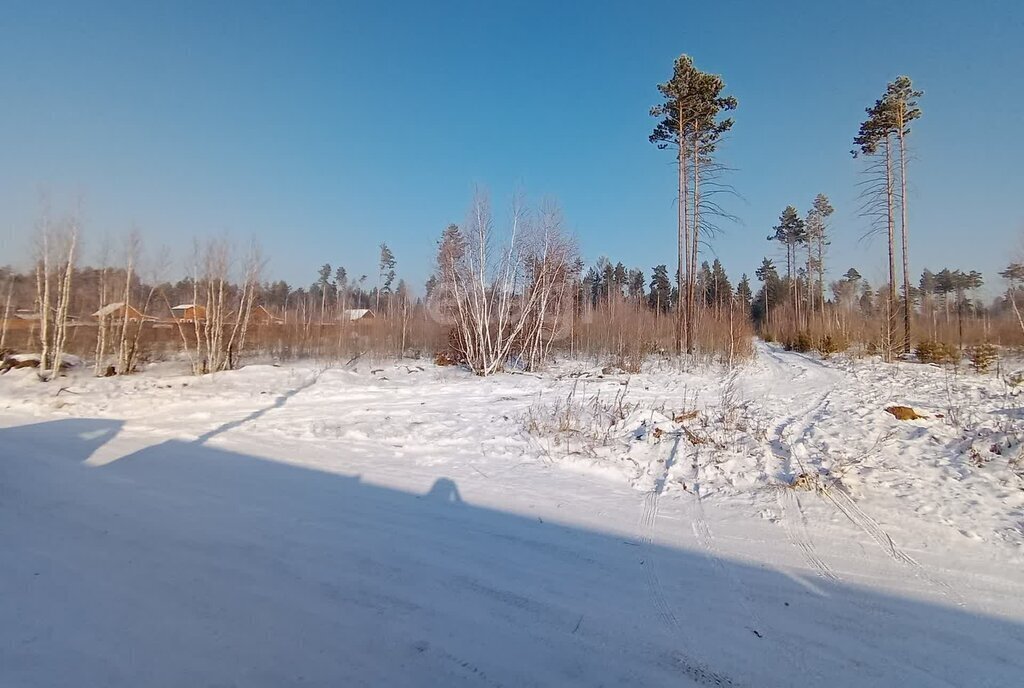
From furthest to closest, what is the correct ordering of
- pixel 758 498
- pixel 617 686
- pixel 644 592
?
pixel 758 498, pixel 644 592, pixel 617 686

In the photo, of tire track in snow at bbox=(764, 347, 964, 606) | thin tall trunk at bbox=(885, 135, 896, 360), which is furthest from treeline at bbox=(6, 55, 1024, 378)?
tire track in snow at bbox=(764, 347, 964, 606)

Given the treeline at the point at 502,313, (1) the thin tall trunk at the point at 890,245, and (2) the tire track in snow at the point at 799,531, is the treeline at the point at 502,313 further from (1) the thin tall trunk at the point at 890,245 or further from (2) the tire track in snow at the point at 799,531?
(2) the tire track in snow at the point at 799,531

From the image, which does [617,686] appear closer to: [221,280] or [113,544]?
[113,544]

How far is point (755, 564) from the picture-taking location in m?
3.59

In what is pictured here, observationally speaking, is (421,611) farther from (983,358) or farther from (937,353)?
(937,353)

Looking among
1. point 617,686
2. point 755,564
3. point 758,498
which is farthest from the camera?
point 758,498

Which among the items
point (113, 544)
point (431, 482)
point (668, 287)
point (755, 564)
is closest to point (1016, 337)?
point (755, 564)

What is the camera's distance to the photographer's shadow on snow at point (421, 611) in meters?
2.37

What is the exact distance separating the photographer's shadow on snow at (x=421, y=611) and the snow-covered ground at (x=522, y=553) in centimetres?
2

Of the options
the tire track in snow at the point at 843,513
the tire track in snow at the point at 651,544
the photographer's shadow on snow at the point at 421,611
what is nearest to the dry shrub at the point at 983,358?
the tire track in snow at the point at 843,513

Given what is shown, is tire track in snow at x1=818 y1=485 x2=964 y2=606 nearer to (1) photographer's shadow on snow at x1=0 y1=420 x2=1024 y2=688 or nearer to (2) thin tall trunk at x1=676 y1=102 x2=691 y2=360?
(1) photographer's shadow on snow at x1=0 y1=420 x2=1024 y2=688

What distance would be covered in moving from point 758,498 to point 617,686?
3415 millimetres

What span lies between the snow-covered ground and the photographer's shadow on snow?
0.02 metres

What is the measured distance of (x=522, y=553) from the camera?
3.70 metres
